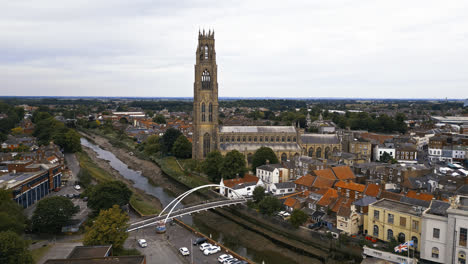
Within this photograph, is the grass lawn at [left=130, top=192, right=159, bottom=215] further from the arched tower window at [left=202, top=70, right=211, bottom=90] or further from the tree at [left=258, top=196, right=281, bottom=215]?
the arched tower window at [left=202, top=70, right=211, bottom=90]

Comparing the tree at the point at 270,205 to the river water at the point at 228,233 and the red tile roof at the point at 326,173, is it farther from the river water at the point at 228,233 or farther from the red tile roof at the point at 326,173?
the red tile roof at the point at 326,173

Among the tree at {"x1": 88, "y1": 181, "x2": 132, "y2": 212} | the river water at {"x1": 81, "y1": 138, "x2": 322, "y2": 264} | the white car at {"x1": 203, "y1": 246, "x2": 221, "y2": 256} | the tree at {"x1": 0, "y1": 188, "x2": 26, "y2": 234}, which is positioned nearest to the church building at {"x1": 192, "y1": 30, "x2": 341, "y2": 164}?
the river water at {"x1": 81, "y1": 138, "x2": 322, "y2": 264}

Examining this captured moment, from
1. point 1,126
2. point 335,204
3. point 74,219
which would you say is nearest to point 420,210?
point 335,204

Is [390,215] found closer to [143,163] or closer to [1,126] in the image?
[143,163]

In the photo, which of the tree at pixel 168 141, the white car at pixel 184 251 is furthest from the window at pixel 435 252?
the tree at pixel 168 141

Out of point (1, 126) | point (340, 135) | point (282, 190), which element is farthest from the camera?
point (1, 126)

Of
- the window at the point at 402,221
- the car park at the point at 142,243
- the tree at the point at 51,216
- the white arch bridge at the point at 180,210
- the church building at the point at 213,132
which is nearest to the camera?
the window at the point at 402,221

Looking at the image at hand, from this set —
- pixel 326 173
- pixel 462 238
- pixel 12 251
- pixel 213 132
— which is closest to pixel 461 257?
pixel 462 238

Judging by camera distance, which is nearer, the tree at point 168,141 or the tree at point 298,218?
the tree at point 298,218
